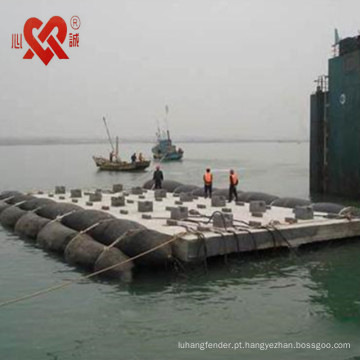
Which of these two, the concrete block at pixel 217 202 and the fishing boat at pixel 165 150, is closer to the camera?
the concrete block at pixel 217 202

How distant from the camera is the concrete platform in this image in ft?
45.0

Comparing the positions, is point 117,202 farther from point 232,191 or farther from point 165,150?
point 165,150

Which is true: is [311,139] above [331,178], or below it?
above

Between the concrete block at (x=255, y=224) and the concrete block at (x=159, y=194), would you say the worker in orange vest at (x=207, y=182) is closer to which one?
the concrete block at (x=159, y=194)

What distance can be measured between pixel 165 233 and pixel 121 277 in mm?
1773

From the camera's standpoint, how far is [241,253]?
1470 centimetres

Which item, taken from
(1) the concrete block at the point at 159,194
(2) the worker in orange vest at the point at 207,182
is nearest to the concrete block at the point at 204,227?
(2) the worker in orange vest at the point at 207,182

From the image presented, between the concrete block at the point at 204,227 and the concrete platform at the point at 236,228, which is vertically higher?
the concrete block at the point at 204,227

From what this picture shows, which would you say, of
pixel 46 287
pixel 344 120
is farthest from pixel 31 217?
pixel 344 120

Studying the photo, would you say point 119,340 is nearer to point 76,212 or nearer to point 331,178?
point 76,212

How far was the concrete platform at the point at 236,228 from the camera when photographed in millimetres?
13701

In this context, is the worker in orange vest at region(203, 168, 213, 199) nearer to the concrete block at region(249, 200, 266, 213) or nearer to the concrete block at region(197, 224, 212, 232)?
the concrete block at region(249, 200, 266, 213)

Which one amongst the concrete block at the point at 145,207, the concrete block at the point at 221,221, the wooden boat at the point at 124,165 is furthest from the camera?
the wooden boat at the point at 124,165

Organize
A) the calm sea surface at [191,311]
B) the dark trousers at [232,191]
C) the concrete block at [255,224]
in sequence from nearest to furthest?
the calm sea surface at [191,311]
the concrete block at [255,224]
the dark trousers at [232,191]
